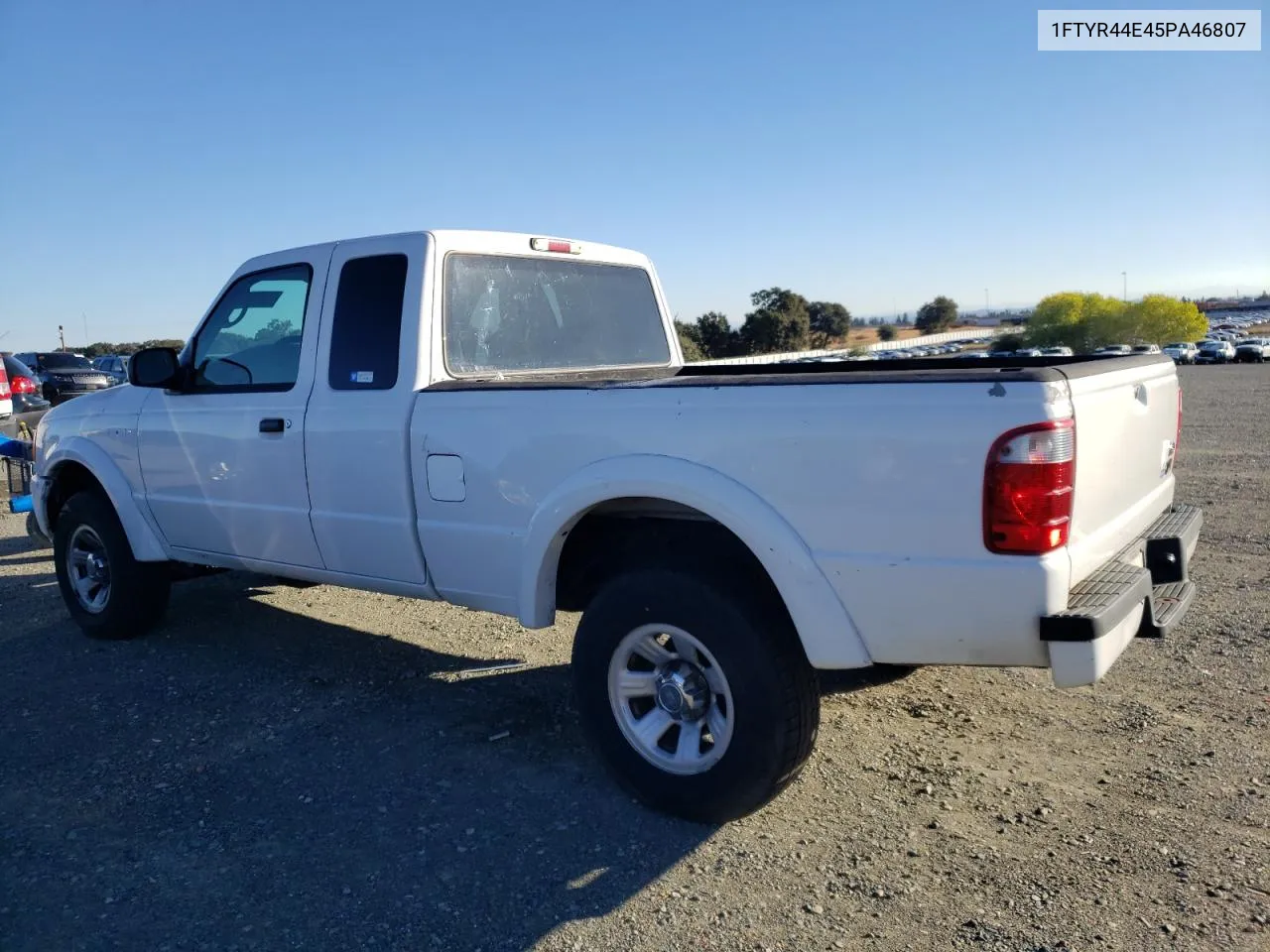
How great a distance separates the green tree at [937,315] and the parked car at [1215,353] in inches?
2656

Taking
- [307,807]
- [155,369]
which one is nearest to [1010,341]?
[155,369]

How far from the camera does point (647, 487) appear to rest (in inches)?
136

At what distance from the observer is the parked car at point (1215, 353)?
6119cm

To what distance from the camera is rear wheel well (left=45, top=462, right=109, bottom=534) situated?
6.11 meters

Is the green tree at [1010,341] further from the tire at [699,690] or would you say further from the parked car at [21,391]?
the tire at [699,690]

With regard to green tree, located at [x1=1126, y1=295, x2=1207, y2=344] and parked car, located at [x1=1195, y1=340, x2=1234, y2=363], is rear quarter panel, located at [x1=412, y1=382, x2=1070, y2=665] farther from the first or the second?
green tree, located at [x1=1126, y1=295, x2=1207, y2=344]

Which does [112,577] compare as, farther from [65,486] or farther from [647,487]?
[647,487]

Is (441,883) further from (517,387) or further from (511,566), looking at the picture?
(517,387)

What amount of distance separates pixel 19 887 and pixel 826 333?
2946 inches

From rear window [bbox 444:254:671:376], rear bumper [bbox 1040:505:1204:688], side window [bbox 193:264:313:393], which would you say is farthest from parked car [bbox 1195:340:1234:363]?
side window [bbox 193:264:313:393]

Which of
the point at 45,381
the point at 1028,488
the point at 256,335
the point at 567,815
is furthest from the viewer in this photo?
the point at 45,381

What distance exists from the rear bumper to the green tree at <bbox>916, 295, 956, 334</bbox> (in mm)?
131718

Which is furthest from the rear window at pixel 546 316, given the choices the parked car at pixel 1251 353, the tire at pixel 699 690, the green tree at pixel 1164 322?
the green tree at pixel 1164 322

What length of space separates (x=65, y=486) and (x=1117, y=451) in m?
5.97
